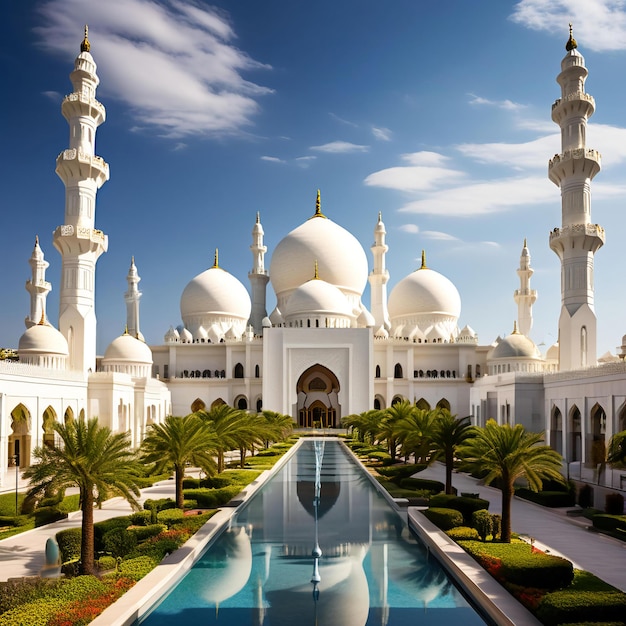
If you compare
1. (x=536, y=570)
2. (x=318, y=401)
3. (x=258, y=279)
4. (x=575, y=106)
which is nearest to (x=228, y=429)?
(x=536, y=570)

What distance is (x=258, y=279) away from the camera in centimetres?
4466

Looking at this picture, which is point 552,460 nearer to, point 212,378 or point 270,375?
point 270,375

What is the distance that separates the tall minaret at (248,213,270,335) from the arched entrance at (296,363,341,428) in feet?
15.3

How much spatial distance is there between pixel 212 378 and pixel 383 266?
12.1m

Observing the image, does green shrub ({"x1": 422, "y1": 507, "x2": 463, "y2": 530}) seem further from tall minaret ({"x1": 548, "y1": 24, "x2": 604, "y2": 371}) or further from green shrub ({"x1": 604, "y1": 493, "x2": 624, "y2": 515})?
tall minaret ({"x1": 548, "y1": 24, "x2": 604, "y2": 371})

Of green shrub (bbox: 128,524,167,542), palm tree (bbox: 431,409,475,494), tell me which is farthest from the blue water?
palm tree (bbox: 431,409,475,494)

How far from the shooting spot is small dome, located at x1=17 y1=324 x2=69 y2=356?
75.6ft

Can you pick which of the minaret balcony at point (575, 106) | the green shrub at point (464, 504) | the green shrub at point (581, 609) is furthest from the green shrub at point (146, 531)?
the minaret balcony at point (575, 106)

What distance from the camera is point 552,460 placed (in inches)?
423

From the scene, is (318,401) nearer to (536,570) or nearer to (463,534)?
(463,534)

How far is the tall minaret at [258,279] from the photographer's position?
44.2 m

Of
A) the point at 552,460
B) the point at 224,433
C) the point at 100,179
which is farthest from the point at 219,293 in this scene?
the point at 552,460

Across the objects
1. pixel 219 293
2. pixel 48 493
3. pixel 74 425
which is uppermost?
pixel 219 293

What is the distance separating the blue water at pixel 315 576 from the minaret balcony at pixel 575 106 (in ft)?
53.1
